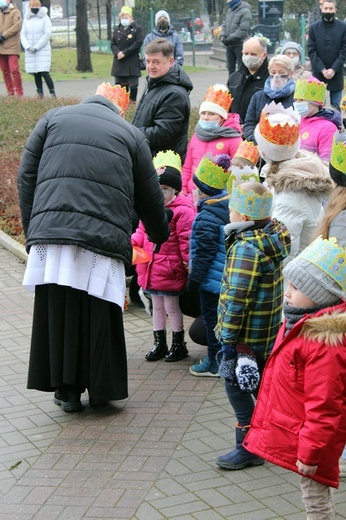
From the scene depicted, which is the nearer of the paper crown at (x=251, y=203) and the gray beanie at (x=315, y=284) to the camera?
the gray beanie at (x=315, y=284)

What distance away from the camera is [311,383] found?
407cm

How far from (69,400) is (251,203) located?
6.30ft

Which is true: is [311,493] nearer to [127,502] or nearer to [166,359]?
[127,502]

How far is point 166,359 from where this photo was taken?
7.15 meters

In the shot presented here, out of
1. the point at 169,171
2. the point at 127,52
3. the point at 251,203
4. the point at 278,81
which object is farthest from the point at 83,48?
the point at 251,203

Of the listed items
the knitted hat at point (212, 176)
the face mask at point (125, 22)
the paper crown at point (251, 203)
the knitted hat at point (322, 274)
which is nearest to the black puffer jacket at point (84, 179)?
the knitted hat at point (212, 176)

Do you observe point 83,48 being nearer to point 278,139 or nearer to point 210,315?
point 278,139

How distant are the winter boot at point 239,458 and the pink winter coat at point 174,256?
179 centimetres

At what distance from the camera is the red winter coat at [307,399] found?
13.2ft

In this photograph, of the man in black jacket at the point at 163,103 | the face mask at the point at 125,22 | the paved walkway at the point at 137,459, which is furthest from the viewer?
the face mask at the point at 125,22

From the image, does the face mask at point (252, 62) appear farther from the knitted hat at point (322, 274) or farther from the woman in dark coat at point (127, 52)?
the woman in dark coat at point (127, 52)

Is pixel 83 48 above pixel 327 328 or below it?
below

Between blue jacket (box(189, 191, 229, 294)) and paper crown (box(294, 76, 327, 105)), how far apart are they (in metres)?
2.07

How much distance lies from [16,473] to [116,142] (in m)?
2.05
